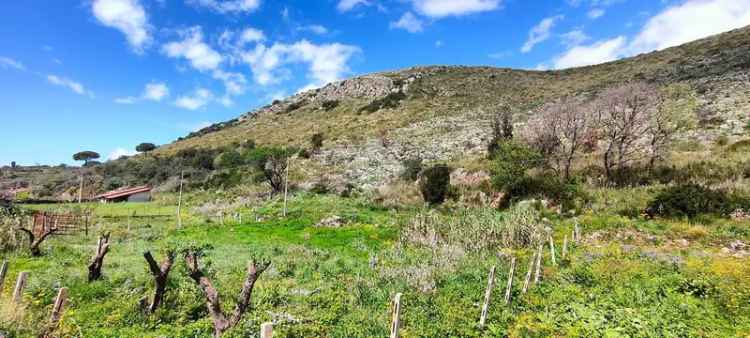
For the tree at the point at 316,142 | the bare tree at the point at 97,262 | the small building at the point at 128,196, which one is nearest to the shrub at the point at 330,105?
the tree at the point at 316,142

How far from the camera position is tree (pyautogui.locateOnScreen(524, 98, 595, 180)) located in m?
31.8

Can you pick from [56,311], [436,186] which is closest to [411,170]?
[436,186]

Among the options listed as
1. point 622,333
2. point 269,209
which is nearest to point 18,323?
point 622,333

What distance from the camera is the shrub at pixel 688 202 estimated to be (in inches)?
795

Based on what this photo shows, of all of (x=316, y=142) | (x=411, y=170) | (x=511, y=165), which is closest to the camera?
(x=511, y=165)

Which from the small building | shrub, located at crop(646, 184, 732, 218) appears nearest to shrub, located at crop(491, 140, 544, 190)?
shrub, located at crop(646, 184, 732, 218)

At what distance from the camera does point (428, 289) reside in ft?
38.2

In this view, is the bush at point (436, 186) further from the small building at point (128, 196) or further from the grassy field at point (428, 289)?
the small building at point (128, 196)

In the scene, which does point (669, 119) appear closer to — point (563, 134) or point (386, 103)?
point (563, 134)

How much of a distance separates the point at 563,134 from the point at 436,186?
42.7 feet

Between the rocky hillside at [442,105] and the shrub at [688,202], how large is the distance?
46.0ft

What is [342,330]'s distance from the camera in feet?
28.2

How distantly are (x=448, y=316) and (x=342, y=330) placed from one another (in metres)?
2.63

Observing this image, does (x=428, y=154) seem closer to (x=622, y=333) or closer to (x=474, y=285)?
(x=474, y=285)
